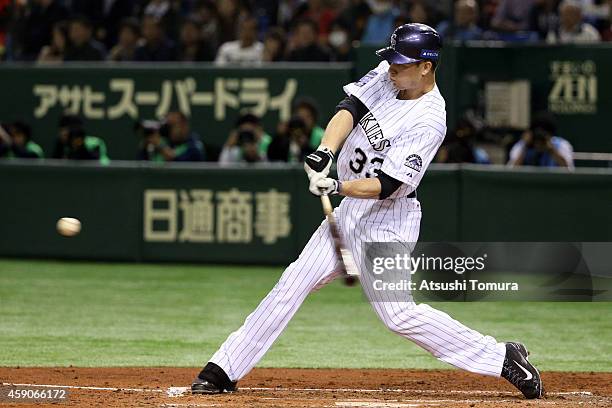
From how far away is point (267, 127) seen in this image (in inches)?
568

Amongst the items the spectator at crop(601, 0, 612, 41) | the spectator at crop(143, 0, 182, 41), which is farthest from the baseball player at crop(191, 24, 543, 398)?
the spectator at crop(143, 0, 182, 41)

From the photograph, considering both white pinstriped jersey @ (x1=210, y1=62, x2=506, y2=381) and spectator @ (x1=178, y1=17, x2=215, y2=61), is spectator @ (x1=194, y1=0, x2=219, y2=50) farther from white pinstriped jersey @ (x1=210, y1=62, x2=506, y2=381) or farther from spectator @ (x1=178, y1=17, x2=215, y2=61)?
white pinstriped jersey @ (x1=210, y1=62, x2=506, y2=381)

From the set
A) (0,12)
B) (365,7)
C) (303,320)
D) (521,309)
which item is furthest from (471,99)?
(0,12)

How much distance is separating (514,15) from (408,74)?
27.2 ft

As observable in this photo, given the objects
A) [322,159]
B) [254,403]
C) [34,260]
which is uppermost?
[322,159]

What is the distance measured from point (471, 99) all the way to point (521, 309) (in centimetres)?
343

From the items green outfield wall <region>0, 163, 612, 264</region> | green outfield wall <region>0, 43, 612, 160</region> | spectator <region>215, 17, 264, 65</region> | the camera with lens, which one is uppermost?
spectator <region>215, 17, 264, 65</region>

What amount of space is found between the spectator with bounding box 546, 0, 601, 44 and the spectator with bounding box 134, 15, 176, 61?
14.5 ft

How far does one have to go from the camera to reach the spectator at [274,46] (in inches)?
565

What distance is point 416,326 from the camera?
621cm

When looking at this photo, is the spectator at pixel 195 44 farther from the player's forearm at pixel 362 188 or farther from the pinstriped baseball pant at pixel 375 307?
the player's forearm at pixel 362 188

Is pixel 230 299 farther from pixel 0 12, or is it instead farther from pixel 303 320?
pixel 0 12

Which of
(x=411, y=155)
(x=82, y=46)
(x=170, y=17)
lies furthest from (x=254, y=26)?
(x=411, y=155)

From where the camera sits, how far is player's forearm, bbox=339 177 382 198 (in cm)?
599
